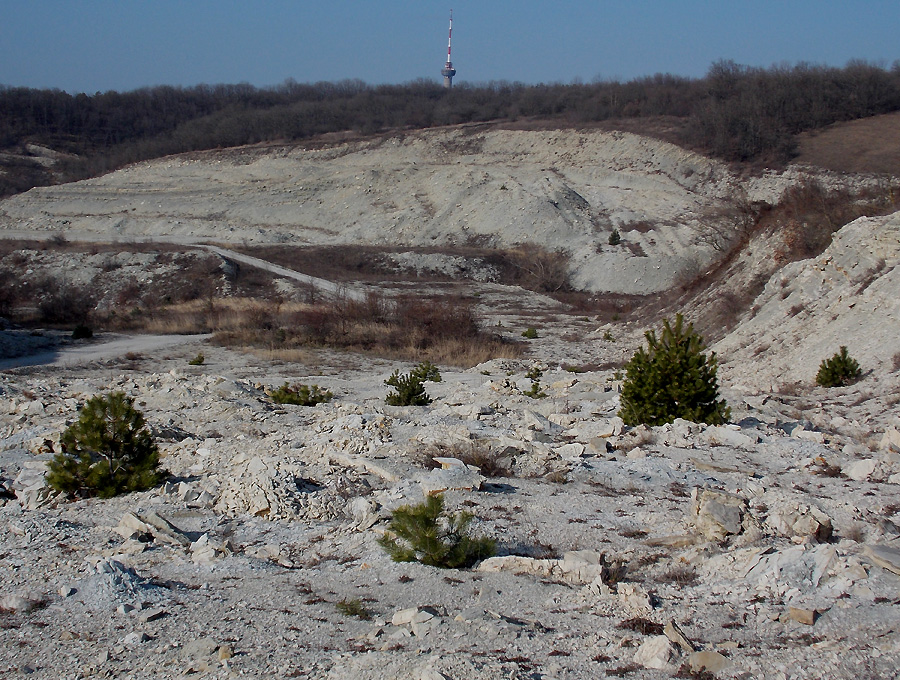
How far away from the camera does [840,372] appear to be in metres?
11.7

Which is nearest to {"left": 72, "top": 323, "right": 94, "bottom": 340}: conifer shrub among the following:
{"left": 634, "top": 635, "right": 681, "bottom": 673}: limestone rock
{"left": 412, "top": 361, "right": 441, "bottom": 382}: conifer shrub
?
{"left": 412, "top": 361, "right": 441, "bottom": 382}: conifer shrub

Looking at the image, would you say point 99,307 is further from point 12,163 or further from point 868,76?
point 868,76

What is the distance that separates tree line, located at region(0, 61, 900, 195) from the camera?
219ft

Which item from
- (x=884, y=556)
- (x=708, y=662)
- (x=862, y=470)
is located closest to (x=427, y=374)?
(x=862, y=470)

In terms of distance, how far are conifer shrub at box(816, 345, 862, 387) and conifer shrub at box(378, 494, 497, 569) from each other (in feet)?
28.0

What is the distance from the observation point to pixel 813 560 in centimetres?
447

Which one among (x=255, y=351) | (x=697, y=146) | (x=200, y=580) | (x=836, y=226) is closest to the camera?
(x=200, y=580)

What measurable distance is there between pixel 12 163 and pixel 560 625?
311ft

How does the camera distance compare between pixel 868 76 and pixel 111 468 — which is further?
pixel 868 76

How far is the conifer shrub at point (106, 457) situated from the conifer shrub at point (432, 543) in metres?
3.10

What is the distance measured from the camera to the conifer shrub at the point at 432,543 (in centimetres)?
504

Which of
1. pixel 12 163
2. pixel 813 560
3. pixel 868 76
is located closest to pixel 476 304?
pixel 813 560

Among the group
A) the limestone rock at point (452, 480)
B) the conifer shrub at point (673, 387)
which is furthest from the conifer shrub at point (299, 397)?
the limestone rock at point (452, 480)

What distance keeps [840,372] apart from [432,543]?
9007 mm
